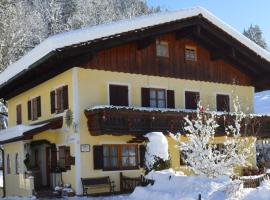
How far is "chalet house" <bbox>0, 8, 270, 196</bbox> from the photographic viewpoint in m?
19.4

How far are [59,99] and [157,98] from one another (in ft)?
14.1

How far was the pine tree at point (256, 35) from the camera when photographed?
73.5 m

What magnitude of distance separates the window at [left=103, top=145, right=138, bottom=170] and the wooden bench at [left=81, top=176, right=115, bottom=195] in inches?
21.7

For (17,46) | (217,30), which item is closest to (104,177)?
(217,30)

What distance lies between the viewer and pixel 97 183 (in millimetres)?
19234

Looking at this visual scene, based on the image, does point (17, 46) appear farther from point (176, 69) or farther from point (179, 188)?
point (179, 188)

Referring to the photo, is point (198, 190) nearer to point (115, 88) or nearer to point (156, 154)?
point (156, 154)

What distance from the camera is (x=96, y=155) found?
1950cm

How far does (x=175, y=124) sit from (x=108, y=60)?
3.84 meters

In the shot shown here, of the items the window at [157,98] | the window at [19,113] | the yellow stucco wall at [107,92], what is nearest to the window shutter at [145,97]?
the window at [157,98]

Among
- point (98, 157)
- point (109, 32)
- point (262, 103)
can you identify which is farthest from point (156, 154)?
point (262, 103)

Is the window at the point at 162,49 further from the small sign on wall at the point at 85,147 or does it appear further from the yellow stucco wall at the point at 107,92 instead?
the small sign on wall at the point at 85,147

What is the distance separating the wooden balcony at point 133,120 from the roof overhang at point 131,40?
2448 millimetres

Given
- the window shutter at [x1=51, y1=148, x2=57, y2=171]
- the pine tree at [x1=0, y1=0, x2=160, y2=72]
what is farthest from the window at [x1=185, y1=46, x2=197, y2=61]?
the pine tree at [x1=0, y1=0, x2=160, y2=72]
